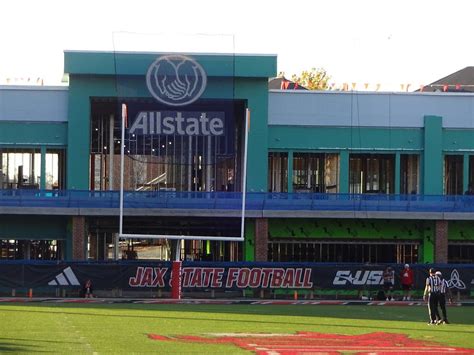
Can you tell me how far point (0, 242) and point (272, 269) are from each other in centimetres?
1583

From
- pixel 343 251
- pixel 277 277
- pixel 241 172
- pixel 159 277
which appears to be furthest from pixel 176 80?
pixel 343 251

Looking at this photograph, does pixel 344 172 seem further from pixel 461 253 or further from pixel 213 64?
pixel 213 64

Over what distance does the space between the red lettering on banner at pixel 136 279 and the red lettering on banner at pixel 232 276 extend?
11.5 feet

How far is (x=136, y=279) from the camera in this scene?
44656 millimetres

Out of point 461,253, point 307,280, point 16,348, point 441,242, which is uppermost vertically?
point 441,242

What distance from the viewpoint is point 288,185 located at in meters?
58.9

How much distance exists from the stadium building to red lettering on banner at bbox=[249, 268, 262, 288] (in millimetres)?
6380

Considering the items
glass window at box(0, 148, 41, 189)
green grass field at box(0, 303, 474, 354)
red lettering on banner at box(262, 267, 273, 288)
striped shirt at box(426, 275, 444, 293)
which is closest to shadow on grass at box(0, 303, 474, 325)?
green grass field at box(0, 303, 474, 354)

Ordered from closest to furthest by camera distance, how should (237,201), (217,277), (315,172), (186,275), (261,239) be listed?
1. (186,275)
2. (217,277)
3. (237,201)
4. (261,239)
5. (315,172)

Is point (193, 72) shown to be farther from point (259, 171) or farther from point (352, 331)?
point (352, 331)

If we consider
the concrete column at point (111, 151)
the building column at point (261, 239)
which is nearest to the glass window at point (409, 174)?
the building column at point (261, 239)

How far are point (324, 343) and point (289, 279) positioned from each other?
21.3 metres

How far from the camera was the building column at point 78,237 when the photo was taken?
5262 centimetres

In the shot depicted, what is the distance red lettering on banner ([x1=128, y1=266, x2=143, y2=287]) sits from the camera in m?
44.6
